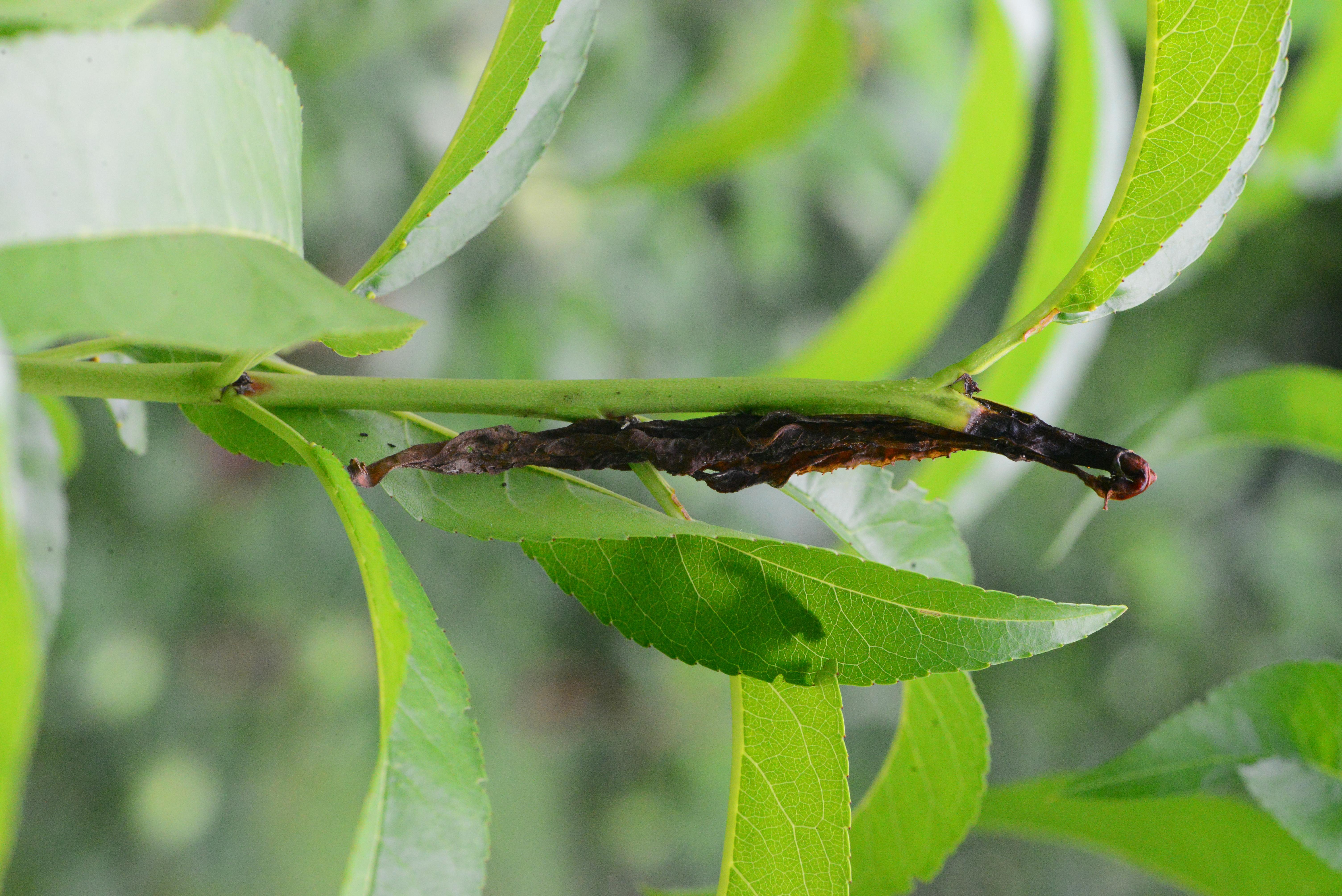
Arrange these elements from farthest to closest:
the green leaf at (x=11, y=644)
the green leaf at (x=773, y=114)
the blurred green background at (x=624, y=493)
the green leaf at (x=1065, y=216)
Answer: the blurred green background at (x=624, y=493), the green leaf at (x=773, y=114), the green leaf at (x=1065, y=216), the green leaf at (x=11, y=644)

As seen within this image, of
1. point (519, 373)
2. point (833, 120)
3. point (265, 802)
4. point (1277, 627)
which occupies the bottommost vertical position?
point (265, 802)

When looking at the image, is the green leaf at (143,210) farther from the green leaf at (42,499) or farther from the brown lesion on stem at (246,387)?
the green leaf at (42,499)

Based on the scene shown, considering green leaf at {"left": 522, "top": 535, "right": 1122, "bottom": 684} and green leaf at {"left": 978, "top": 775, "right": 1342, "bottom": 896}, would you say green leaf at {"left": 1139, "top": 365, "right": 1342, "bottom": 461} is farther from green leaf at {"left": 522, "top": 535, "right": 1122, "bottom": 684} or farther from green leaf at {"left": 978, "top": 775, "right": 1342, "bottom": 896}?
green leaf at {"left": 522, "top": 535, "right": 1122, "bottom": 684}

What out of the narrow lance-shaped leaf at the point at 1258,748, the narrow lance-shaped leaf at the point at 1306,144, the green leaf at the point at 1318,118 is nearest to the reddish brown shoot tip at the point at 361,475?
the narrow lance-shaped leaf at the point at 1258,748

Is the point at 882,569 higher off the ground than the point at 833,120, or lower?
lower

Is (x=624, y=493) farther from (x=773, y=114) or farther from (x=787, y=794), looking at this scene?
(x=787, y=794)

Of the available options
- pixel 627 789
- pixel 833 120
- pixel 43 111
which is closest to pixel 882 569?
pixel 43 111

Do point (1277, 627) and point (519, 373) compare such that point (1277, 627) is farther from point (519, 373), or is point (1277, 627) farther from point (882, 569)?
point (882, 569)
